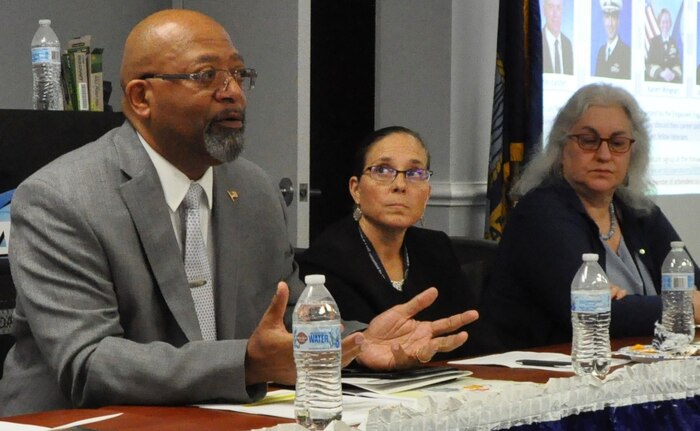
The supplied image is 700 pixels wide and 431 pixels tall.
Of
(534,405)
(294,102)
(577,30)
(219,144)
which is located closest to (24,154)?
(294,102)

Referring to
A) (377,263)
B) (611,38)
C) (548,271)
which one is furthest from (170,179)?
(611,38)

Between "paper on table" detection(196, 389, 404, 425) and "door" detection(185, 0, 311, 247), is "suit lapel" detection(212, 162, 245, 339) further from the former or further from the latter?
"door" detection(185, 0, 311, 247)

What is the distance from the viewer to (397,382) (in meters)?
1.99

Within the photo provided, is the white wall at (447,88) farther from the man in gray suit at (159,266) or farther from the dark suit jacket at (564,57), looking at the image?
the man in gray suit at (159,266)

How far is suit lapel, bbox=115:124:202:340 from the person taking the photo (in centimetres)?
204

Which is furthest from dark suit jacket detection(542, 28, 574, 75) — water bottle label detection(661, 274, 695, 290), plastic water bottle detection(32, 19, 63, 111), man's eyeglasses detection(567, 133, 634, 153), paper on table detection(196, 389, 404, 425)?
paper on table detection(196, 389, 404, 425)

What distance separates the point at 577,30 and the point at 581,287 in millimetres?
3275

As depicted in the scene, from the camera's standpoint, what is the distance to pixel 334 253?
289 centimetres

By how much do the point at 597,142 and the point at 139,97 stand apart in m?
1.50

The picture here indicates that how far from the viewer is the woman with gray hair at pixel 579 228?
300cm

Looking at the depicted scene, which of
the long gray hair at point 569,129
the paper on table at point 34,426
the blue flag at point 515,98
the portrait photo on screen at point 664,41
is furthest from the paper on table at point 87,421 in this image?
the portrait photo on screen at point 664,41

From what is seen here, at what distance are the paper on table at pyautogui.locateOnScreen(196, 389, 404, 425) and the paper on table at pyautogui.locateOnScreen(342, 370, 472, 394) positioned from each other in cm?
6

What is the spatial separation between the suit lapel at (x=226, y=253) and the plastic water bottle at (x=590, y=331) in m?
0.65

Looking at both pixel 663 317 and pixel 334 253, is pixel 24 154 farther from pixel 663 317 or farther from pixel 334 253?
pixel 663 317
